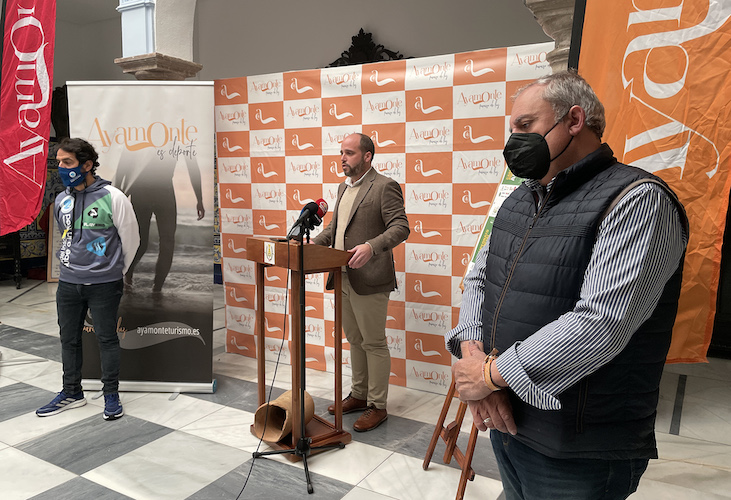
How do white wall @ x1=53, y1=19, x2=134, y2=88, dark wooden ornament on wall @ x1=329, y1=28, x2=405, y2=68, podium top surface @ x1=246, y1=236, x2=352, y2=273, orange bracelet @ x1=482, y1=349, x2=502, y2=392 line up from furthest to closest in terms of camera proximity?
1. white wall @ x1=53, y1=19, x2=134, y2=88
2. dark wooden ornament on wall @ x1=329, y1=28, x2=405, y2=68
3. podium top surface @ x1=246, y1=236, x2=352, y2=273
4. orange bracelet @ x1=482, y1=349, x2=502, y2=392

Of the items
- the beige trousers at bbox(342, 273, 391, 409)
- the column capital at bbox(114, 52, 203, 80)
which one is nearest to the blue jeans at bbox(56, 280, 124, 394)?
the beige trousers at bbox(342, 273, 391, 409)

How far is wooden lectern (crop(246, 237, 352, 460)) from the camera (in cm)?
247

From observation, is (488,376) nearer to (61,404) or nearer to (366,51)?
(61,404)

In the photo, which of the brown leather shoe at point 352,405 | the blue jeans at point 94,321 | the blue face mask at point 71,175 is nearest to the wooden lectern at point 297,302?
the brown leather shoe at point 352,405

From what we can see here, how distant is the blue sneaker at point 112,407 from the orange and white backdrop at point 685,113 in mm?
2942

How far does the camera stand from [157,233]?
345 centimetres

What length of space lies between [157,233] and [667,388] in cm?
374

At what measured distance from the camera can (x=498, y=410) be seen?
115cm

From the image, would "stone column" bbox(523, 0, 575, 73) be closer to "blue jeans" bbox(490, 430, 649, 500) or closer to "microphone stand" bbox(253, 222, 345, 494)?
"microphone stand" bbox(253, 222, 345, 494)

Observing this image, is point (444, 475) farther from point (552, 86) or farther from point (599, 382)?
point (552, 86)

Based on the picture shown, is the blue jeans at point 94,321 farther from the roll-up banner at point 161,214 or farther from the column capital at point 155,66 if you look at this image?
the column capital at point 155,66

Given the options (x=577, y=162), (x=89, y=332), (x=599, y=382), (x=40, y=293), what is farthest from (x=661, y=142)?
(x=40, y=293)

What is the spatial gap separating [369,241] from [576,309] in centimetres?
173

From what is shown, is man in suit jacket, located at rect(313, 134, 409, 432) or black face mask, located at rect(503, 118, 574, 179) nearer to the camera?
black face mask, located at rect(503, 118, 574, 179)
